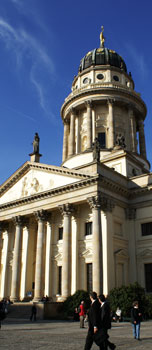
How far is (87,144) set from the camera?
146ft

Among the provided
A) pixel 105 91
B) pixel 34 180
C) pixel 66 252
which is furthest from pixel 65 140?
pixel 66 252

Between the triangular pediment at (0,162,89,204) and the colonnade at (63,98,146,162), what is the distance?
9.58 metres

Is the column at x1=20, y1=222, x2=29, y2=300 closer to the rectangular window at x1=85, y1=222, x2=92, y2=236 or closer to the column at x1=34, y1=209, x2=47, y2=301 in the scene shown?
the column at x1=34, y1=209, x2=47, y2=301

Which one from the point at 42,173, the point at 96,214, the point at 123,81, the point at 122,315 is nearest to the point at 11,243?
the point at 42,173

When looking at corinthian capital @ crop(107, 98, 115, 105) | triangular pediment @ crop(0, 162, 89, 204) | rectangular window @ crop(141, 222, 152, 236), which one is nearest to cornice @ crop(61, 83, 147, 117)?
corinthian capital @ crop(107, 98, 115, 105)

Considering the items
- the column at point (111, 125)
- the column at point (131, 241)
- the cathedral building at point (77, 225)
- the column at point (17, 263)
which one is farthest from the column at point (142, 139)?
the column at point (17, 263)

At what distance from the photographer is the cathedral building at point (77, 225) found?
29.9 m

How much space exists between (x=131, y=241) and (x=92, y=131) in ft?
59.4

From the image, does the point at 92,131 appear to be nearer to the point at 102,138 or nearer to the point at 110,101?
the point at 102,138

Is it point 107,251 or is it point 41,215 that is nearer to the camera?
point 107,251

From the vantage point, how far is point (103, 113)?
47.3 metres

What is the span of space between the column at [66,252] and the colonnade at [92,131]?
46.2ft

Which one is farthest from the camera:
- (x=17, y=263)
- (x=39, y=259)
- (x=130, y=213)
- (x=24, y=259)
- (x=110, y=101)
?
(x=110, y=101)

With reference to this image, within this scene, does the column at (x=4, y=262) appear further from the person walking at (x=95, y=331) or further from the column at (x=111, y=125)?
the person walking at (x=95, y=331)
